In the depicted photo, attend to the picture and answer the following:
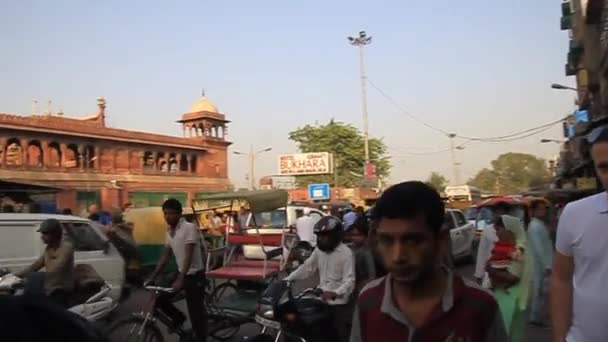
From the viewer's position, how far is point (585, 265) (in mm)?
2473

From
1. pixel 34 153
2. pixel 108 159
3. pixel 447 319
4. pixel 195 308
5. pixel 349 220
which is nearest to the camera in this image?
pixel 447 319

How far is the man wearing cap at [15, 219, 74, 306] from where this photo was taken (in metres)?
5.75

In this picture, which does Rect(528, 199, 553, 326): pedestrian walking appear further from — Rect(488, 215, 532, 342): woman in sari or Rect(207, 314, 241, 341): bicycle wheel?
Rect(207, 314, 241, 341): bicycle wheel

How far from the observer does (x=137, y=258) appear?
38.5 ft

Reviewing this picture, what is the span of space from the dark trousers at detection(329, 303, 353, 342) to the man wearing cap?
2537 mm

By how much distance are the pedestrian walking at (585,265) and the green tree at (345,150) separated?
5458 cm

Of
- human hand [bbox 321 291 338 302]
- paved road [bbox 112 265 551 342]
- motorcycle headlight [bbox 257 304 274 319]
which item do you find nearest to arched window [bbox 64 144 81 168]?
paved road [bbox 112 265 551 342]

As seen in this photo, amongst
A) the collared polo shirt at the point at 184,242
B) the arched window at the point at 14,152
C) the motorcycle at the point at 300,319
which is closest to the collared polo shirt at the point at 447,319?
the motorcycle at the point at 300,319

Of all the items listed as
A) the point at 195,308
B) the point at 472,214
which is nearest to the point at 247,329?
the point at 195,308

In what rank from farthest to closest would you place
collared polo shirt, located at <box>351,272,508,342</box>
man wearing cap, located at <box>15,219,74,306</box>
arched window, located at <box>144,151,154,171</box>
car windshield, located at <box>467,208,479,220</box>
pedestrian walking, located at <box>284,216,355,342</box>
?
arched window, located at <box>144,151,154,171</box> < car windshield, located at <box>467,208,479,220</box> < man wearing cap, located at <box>15,219,74,306</box> < pedestrian walking, located at <box>284,216,355,342</box> < collared polo shirt, located at <box>351,272,508,342</box>

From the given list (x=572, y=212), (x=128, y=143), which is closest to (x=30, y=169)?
(x=128, y=143)

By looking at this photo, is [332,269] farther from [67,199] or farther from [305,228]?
[67,199]

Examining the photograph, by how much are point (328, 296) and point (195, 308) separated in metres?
2.02

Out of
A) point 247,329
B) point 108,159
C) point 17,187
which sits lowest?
point 247,329
